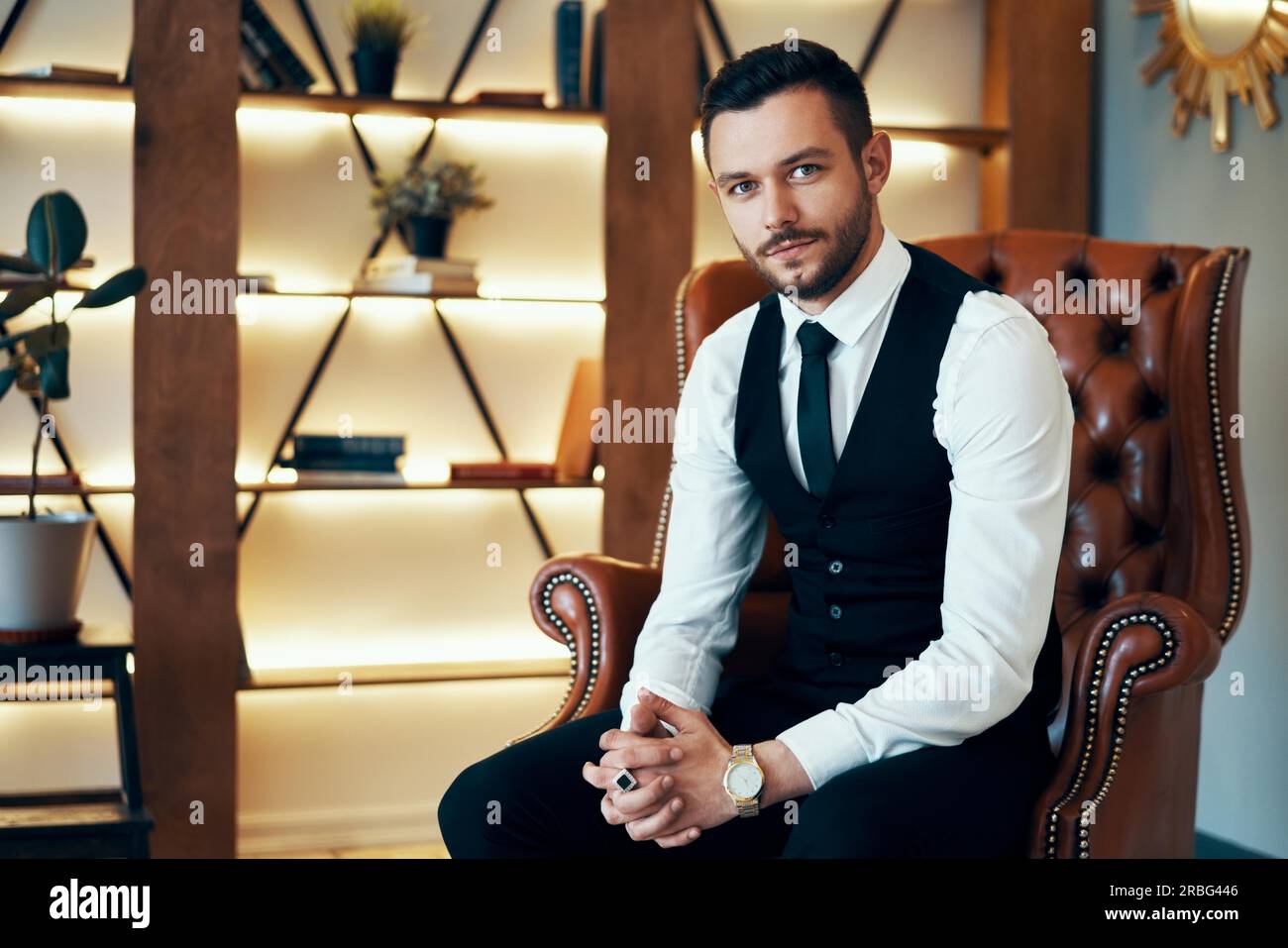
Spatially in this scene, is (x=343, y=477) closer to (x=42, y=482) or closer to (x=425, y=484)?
(x=425, y=484)

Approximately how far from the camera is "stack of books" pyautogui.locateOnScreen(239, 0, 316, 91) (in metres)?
3.15

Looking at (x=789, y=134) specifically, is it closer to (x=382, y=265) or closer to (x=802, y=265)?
→ (x=802, y=265)

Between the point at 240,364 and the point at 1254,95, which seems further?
the point at 240,364

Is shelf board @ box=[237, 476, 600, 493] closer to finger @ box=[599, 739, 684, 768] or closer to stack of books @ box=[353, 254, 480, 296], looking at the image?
stack of books @ box=[353, 254, 480, 296]

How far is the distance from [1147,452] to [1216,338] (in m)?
0.22

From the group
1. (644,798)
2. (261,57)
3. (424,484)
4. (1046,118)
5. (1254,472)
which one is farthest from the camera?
(1046,118)

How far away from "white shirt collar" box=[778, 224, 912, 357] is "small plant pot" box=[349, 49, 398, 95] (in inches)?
A: 74.6

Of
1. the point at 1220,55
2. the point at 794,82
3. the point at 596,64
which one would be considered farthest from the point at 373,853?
the point at 1220,55

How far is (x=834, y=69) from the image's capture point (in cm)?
166

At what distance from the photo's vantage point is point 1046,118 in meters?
3.56

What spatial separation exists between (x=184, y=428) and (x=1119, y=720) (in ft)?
7.25

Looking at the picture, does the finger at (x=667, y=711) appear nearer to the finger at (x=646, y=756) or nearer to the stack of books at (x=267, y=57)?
the finger at (x=646, y=756)

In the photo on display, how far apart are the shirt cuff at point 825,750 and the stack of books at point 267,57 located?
2.30 m
